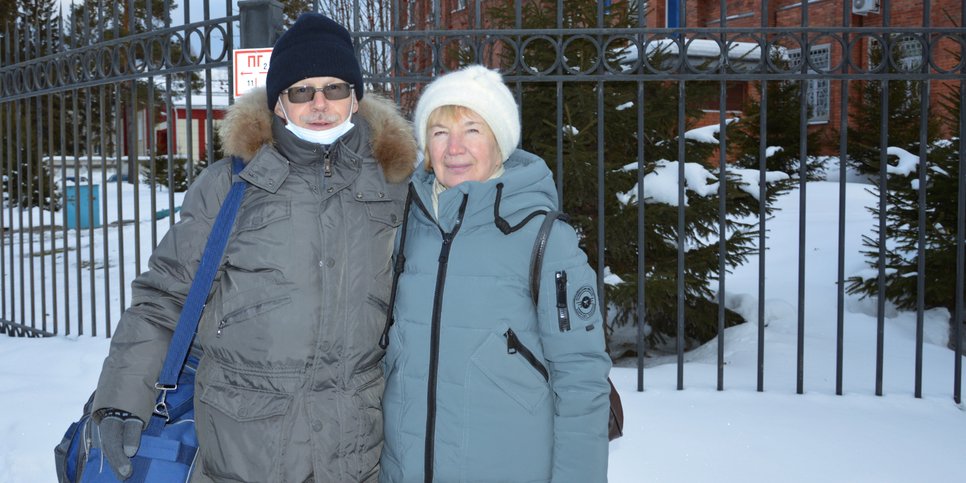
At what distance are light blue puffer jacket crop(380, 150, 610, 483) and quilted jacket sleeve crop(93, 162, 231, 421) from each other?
62 cm

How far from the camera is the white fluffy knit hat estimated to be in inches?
83.1

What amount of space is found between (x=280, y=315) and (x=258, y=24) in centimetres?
277

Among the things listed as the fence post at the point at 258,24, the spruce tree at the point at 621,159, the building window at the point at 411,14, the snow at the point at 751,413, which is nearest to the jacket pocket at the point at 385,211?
the snow at the point at 751,413

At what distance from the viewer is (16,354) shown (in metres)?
5.43

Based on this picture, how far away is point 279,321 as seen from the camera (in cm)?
207

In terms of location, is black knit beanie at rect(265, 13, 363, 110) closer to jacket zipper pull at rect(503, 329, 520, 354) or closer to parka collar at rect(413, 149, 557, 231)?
parka collar at rect(413, 149, 557, 231)

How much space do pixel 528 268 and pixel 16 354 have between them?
15.7ft

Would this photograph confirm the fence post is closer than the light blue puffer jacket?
No

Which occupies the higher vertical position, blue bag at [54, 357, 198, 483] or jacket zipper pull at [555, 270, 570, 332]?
jacket zipper pull at [555, 270, 570, 332]

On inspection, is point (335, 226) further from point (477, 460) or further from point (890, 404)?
point (890, 404)

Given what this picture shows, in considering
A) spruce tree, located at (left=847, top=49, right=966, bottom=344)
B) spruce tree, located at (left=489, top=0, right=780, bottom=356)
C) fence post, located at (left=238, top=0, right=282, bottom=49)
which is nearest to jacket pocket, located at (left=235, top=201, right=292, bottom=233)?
fence post, located at (left=238, top=0, right=282, bottom=49)

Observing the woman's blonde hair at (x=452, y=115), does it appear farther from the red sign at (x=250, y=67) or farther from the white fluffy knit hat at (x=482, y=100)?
the red sign at (x=250, y=67)

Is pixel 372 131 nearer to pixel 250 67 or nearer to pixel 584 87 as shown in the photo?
pixel 250 67

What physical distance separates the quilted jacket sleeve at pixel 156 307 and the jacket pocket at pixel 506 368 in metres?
0.80
